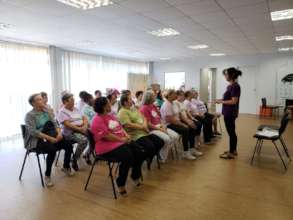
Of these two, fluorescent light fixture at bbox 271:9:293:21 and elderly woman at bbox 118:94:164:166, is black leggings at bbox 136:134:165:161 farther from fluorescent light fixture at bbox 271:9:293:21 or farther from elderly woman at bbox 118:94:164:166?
fluorescent light fixture at bbox 271:9:293:21

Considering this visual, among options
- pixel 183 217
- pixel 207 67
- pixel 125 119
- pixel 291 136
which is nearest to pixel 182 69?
pixel 207 67

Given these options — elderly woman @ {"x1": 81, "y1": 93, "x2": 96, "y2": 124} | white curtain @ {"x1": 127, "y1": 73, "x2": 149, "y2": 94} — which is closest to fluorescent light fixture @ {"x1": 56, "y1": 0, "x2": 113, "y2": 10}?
elderly woman @ {"x1": 81, "y1": 93, "x2": 96, "y2": 124}

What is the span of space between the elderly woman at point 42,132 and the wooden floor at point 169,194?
40 centimetres

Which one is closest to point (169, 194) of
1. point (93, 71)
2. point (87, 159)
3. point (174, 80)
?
point (87, 159)

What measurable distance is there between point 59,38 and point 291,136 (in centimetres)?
626

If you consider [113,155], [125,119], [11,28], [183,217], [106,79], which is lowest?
[183,217]

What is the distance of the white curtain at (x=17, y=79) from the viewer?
5672 mm

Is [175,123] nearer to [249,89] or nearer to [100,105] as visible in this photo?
[100,105]

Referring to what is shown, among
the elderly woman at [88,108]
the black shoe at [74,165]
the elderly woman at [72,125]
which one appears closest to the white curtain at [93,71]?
the elderly woman at [88,108]

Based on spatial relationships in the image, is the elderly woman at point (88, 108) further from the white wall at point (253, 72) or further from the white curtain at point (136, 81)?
the white wall at point (253, 72)

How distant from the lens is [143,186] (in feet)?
9.59

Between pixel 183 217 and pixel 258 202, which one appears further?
pixel 258 202

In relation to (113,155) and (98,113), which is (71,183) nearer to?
(113,155)

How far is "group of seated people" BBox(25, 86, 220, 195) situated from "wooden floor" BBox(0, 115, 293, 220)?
0.23 meters
